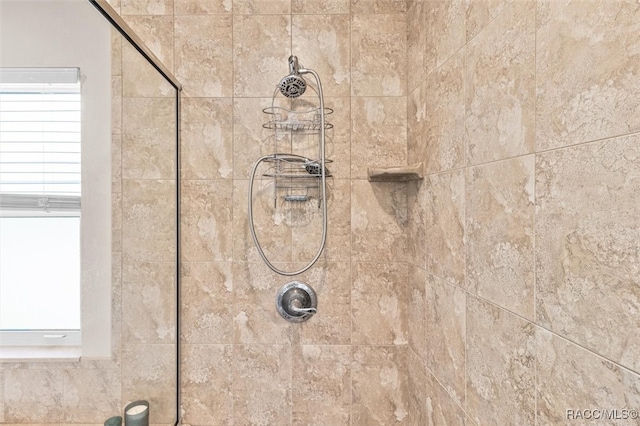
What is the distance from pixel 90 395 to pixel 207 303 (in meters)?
0.60

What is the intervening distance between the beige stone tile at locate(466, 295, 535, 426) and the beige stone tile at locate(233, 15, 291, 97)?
47.2 inches

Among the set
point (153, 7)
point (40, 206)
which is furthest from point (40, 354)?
point (153, 7)

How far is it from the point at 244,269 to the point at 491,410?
1.05 m

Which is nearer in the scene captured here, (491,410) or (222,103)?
(491,410)

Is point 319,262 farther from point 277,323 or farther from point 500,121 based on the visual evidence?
point 500,121

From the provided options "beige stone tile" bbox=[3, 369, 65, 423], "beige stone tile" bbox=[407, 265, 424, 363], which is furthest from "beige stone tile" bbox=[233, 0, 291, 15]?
"beige stone tile" bbox=[3, 369, 65, 423]

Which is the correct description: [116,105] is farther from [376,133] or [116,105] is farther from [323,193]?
[376,133]

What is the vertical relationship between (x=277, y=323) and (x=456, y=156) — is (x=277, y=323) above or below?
below

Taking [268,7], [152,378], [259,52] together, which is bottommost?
[152,378]

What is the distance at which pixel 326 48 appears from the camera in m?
1.56

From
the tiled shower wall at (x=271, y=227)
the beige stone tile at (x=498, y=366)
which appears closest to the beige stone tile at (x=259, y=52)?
the tiled shower wall at (x=271, y=227)

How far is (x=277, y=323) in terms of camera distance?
1557 mm

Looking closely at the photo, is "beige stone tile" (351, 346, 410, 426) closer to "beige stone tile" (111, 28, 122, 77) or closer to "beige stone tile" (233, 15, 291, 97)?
"beige stone tile" (233, 15, 291, 97)

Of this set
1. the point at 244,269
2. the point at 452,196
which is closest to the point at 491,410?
the point at 452,196
